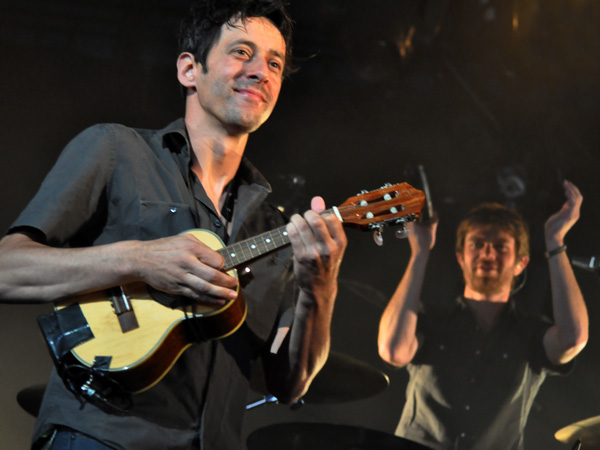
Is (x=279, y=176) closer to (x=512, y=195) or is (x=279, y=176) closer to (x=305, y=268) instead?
(x=512, y=195)

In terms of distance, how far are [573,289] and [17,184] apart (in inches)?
126

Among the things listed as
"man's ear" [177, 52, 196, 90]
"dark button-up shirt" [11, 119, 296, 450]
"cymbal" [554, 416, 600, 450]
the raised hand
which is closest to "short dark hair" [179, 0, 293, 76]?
"man's ear" [177, 52, 196, 90]

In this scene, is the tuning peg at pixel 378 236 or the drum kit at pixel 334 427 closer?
the tuning peg at pixel 378 236

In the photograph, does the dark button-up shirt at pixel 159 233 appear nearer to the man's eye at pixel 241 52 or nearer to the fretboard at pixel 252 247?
the fretboard at pixel 252 247

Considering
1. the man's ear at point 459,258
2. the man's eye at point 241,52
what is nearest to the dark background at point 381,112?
the man's ear at point 459,258

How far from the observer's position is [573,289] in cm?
379

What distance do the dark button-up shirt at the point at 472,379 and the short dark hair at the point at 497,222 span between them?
0.40 m

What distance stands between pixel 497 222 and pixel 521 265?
0.30 m

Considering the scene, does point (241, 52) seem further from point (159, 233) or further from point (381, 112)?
point (381, 112)

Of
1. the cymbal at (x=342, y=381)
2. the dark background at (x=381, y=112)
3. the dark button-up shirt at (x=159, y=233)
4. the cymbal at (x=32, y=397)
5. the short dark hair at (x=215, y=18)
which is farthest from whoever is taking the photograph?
the dark background at (x=381, y=112)

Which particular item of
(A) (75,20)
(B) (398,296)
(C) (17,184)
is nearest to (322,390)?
(B) (398,296)

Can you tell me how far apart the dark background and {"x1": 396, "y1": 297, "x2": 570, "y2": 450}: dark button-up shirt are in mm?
99

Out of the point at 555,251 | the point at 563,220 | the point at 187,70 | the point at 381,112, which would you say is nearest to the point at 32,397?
the point at 187,70

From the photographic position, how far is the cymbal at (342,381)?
3055 millimetres
